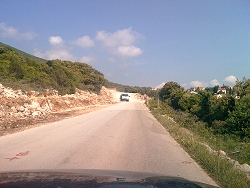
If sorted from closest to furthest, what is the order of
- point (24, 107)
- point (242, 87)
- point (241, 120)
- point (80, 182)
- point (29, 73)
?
1. point (80, 182)
2. point (241, 120)
3. point (242, 87)
4. point (24, 107)
5. point (29, 73)

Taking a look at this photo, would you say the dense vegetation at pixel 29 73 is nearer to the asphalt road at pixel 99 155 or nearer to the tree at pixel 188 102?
the tree at pixel 188 102

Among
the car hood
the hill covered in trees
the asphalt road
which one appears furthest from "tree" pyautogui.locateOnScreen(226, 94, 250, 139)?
the hill covered in trees

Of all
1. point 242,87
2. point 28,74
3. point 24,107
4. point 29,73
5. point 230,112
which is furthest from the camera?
point 29,73

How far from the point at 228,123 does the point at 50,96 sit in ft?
70.2

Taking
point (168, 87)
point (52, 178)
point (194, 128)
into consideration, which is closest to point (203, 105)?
point (194, 128)

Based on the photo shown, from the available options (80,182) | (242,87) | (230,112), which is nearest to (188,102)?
(242,87)

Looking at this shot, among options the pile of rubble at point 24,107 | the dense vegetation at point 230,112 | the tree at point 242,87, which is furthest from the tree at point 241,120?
the pile of rubble at point 24,107

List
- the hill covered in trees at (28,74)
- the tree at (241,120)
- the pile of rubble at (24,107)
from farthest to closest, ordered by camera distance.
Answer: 1. the hill covered in trees at (28,74)
2. the pile of rubble at (24,107)
3. the tree at (241,120)

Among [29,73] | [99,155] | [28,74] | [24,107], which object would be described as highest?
[29,73]

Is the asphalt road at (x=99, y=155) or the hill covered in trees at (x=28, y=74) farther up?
the hill covered in trees at (x=28, y=74)

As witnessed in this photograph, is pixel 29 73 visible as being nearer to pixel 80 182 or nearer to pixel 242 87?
pixel 242 87

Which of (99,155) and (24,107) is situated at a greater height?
(24,107)

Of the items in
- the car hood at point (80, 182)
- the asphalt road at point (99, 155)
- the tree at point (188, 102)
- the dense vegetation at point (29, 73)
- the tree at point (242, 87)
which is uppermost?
the dense vegetation at point (29, 73)

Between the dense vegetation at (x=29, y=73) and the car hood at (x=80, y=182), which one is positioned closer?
the car hood at (x=80, y=182)
